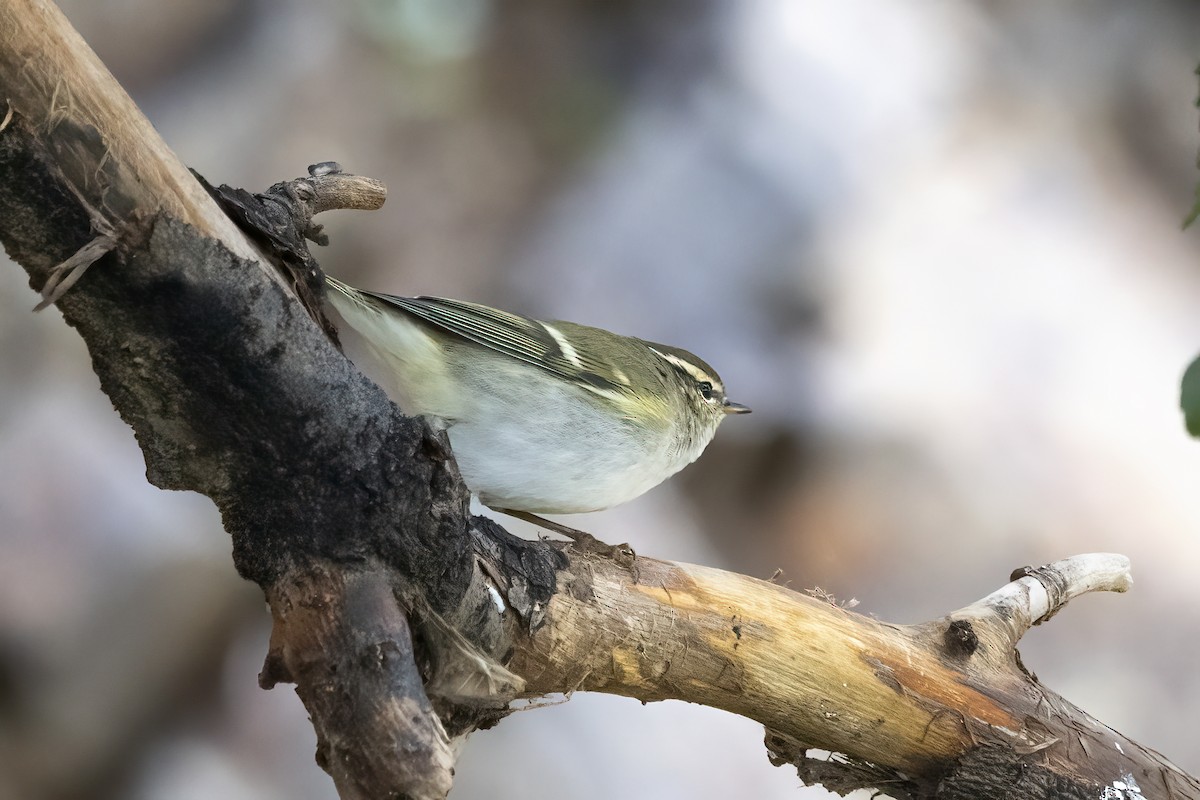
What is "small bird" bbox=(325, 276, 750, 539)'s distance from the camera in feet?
5.68

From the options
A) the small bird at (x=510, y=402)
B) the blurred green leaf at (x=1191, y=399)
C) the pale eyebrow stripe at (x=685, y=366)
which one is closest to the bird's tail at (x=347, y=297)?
the small bird at (x=510, y=402)

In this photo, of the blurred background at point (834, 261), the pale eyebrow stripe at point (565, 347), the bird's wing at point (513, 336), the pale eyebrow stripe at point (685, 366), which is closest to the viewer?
the bird's wing at point (513, 336)

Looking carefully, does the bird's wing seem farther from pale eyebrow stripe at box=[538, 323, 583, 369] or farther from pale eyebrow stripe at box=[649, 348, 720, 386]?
pale eyebrow stripe at box=[649, 348, 720, 386]

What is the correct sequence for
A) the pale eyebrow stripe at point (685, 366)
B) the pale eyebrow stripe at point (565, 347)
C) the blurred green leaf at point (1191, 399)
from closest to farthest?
the blurred green leaf at point (1191, 399) → the pale eyebrow stripe at point (565, 347) → the pale eyebrow stripe at point (685, 366)

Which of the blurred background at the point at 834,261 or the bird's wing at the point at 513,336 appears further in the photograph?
the blurred background at the point at 834,261

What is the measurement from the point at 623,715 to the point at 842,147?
5.99ft

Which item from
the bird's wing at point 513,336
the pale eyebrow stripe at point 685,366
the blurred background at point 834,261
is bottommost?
the bird's wing at point 513,336

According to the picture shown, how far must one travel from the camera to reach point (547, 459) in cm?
176

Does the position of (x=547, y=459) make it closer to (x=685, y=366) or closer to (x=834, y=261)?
(x=685, y=366)

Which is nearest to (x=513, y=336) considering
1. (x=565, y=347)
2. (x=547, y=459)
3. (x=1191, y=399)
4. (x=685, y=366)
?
(x=565, y=347)

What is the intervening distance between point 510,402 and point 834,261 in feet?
4.89

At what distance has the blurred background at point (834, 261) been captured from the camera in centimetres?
258

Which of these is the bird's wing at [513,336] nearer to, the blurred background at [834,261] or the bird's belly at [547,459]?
the bird's belly at [547,459]

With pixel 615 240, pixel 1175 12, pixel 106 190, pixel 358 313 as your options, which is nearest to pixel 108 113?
pixel 106 190
